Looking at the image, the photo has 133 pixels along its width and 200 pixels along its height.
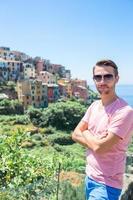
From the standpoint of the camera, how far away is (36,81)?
6556 cm

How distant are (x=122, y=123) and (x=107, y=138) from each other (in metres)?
0.14

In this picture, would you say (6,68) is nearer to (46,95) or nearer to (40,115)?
(46,95)

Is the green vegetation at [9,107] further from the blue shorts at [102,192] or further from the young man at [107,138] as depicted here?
the blue shorts at [102,192]

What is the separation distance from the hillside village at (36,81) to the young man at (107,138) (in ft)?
177

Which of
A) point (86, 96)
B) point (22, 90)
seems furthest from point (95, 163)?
point (86, 96)

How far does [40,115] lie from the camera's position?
48750 mm

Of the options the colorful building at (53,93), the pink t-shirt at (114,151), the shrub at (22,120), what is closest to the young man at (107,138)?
the pink t-shirt at (114,151)

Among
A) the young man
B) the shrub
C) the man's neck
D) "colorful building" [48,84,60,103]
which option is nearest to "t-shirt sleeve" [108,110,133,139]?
the young man

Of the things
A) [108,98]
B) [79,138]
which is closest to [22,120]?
[79,138]

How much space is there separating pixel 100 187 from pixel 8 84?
63.0 meters

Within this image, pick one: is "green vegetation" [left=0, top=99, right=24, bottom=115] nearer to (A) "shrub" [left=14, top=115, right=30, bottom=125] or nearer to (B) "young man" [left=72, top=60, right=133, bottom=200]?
(A) "shrub" [left=14, top=115, right=30, bottom=125]

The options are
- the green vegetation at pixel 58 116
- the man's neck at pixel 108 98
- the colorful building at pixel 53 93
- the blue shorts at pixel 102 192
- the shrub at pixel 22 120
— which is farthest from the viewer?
the colorful building at pixel 53 93

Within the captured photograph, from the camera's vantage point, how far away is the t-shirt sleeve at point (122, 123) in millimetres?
2742

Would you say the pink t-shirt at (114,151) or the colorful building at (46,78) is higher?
the pink t-shirt at (114,151)
